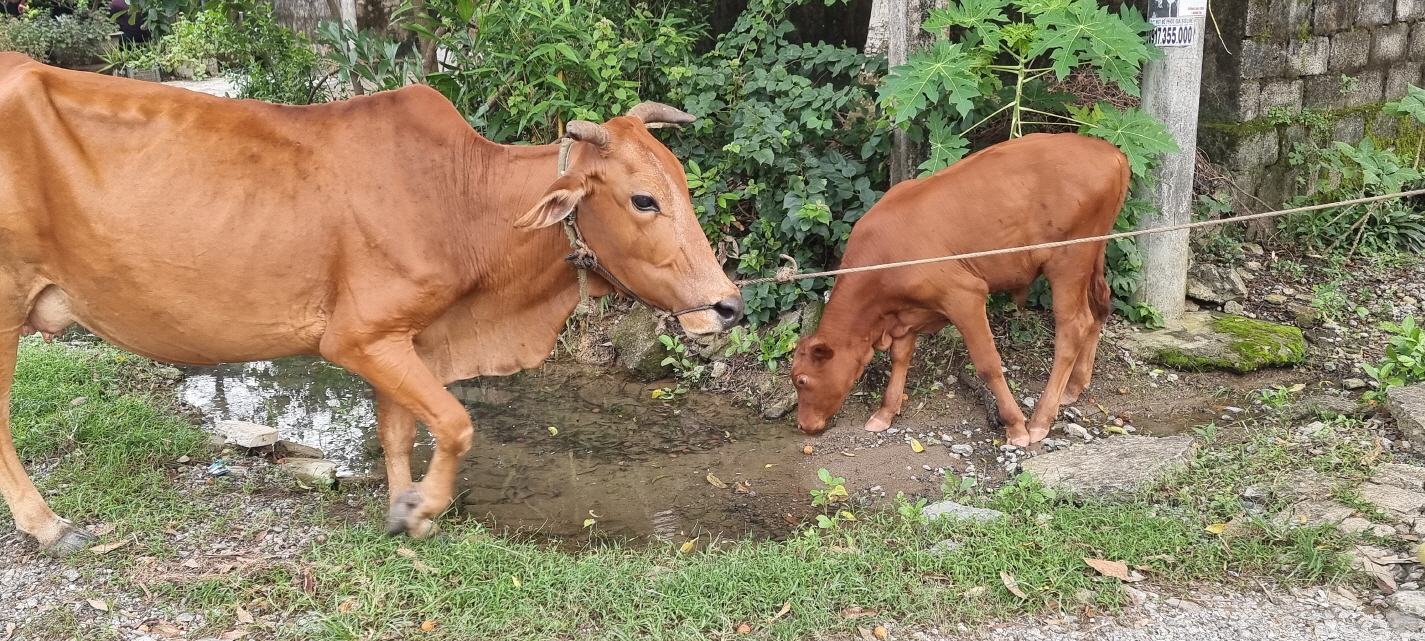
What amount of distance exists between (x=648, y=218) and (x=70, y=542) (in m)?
2.48

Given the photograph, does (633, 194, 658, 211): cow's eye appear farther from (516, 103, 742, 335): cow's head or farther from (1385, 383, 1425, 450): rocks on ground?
(1385, 383, 1425, 450): rocks on ground

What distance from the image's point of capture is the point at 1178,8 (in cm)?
570

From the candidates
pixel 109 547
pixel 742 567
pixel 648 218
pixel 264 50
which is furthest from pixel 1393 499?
pixel 264 50

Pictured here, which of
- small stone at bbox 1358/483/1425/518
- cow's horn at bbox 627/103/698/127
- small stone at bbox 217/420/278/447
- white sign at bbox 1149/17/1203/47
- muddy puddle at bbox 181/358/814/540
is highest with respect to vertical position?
white sign at bbox 1149/17/1203/47

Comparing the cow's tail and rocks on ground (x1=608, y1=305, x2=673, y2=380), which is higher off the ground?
the cow's tail

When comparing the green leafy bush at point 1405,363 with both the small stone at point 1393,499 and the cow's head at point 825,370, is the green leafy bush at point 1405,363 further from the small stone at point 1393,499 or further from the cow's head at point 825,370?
the cow's head at point 825,370

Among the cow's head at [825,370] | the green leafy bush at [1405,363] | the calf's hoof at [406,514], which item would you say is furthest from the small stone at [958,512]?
the green leafy bush at [1405,363]

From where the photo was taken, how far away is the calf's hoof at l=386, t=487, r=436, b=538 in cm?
390

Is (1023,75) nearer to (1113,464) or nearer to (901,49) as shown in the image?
(901,49)

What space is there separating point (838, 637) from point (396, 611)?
57.4 inches

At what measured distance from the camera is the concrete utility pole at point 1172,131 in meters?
5.76

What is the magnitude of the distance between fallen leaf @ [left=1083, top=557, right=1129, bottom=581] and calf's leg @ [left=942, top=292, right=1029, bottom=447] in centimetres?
153

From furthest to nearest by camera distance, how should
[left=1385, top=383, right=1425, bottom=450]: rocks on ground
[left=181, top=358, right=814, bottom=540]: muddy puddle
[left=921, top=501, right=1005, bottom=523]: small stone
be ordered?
[left=181, top=358, right=814, bottom=540]: muddy puddle
[left=1385, top=383, right=1425, bottom=450]: rocks on ground
[left=921, top=501, right=1005, bottom=523]: small stone

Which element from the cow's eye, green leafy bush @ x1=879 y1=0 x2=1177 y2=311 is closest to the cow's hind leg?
the cow's eye
